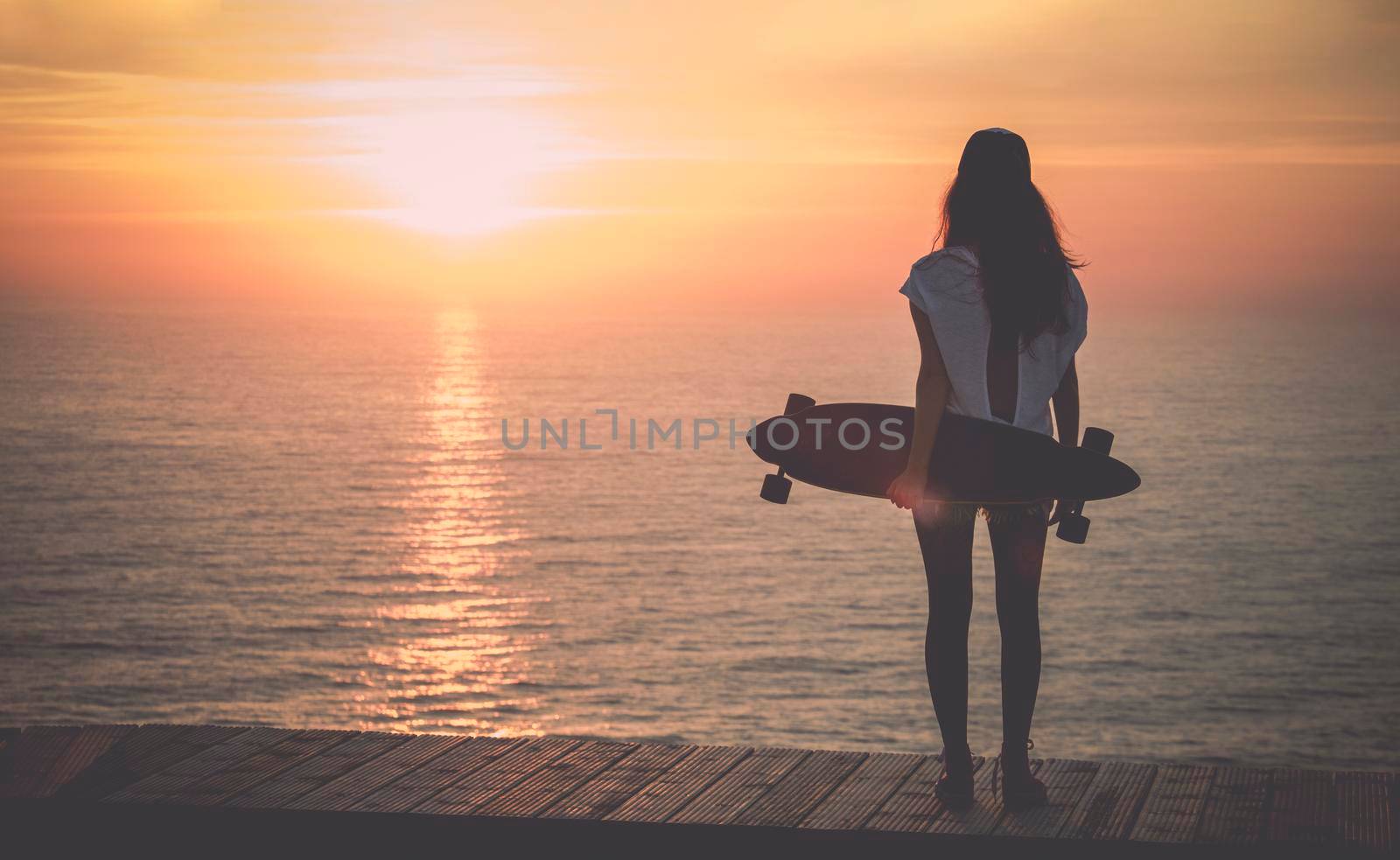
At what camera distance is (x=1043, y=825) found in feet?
12.7

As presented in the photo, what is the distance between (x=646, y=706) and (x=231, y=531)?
1941 inches

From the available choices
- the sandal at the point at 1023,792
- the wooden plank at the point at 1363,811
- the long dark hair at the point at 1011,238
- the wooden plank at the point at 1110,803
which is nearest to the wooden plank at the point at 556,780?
the sandal at the point at 1023,792

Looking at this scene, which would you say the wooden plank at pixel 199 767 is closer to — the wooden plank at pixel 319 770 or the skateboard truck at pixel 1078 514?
the wooden plank at pixel 319 770

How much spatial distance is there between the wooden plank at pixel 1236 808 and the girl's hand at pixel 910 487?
1327 mm

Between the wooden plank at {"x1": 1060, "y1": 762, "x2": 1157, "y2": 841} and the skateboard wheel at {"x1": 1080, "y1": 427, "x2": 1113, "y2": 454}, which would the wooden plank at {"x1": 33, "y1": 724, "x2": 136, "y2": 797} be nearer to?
the wooden plank at {"x1": 1060, "y1": 762, "x2": 1157, "y2": 841}

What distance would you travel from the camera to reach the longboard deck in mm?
3830

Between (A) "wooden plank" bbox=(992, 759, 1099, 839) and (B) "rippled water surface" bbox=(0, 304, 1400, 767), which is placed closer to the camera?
(A) "wooden plank" bbox=(992, 759, 1099, 839)

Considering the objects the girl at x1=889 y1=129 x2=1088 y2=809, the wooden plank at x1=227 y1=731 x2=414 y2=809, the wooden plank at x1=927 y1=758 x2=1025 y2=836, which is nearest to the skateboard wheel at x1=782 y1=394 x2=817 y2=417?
the girl at x1=889 y1=129 x2=1088 y2=809

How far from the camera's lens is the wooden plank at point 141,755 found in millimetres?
4289

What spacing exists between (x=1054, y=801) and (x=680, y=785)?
1279 millimetres

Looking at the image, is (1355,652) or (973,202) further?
(1355,652)

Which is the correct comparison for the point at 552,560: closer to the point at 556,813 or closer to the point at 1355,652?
the point at 1355,652

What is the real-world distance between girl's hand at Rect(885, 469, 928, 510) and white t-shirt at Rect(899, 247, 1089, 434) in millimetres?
245

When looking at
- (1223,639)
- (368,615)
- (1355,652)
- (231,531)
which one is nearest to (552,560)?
(368,615)
